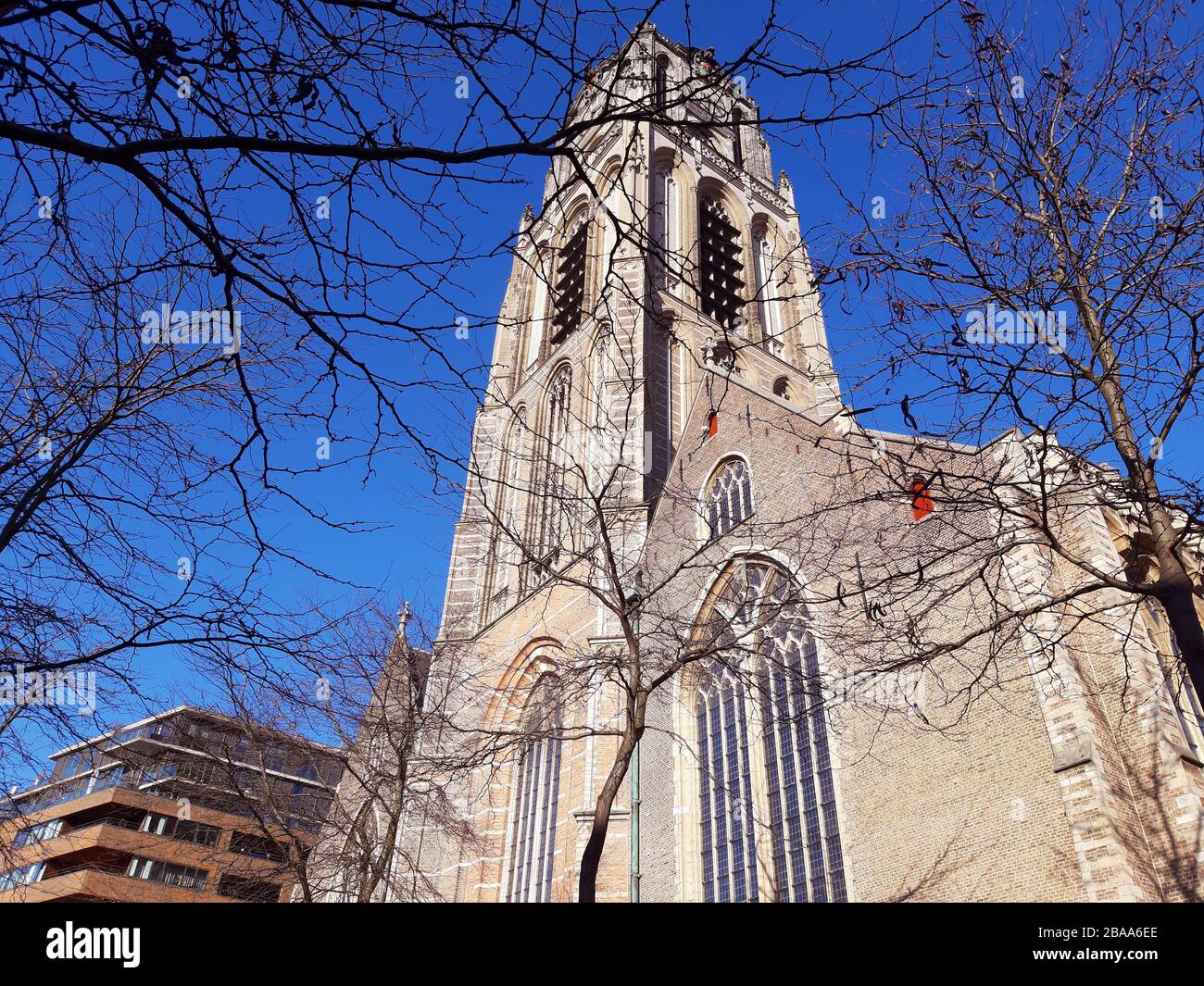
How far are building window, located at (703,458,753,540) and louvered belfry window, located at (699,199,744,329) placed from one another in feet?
35.7

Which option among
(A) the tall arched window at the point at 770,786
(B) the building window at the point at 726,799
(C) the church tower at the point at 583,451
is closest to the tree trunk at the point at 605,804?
(C) the church tower at the point at 583,451

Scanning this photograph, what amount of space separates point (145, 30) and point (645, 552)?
48.7 ft

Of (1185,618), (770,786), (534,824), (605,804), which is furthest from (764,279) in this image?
(1185,618)

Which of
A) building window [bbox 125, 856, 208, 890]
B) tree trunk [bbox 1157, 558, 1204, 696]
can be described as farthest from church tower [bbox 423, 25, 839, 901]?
building window [bbox 125, 856, 208, 890]

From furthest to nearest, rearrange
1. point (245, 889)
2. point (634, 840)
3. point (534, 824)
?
point (534, 824) < point (245, 889) < point (634, 840)

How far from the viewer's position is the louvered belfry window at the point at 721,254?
2902cm

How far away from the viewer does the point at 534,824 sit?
17.7 metres

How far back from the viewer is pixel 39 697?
489 cm

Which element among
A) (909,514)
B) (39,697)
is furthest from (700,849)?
(39,697)

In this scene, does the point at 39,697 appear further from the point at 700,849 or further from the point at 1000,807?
the point at 700,849

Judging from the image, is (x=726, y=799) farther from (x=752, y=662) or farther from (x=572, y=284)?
(x=572, y=284)

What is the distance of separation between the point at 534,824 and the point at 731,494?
8.08 metres

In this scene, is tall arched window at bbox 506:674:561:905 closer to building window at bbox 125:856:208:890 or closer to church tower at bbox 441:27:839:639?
church tower at bbox 441:27:839:639

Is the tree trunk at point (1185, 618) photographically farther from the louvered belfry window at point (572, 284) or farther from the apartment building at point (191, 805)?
the louvered belfry window at point (572, 284)
